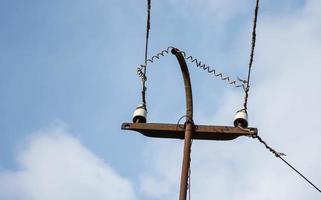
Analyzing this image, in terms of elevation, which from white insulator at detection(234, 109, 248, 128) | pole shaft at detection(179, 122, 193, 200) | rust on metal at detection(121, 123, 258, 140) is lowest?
pole shaft at detection(179, 122, 193, 200)

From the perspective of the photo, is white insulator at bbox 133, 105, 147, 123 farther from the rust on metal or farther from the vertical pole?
the vertical pole

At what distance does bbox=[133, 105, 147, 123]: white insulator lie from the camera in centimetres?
876

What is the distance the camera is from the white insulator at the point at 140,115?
8.76m

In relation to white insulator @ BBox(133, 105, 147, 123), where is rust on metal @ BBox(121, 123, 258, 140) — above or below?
below

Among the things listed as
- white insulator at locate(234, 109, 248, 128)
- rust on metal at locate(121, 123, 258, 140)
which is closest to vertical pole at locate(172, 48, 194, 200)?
rust on metal at locate(121, 123, 258, 140)

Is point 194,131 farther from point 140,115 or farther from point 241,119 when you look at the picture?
point 140,115

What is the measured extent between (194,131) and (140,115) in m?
0.98

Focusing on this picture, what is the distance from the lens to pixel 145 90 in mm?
9570

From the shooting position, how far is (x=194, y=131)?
8359 mm

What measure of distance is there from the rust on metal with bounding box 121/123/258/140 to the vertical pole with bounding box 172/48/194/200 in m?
0.14

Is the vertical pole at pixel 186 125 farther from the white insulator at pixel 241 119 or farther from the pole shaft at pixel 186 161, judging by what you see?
the white insulator at pixel 241 119

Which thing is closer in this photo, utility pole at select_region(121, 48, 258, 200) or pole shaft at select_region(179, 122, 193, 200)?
pole shaft at select_region(179, 122, 193, 200)

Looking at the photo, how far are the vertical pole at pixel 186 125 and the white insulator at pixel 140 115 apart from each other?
74 cm

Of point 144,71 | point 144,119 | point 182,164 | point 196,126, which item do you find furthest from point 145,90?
point 182,164
